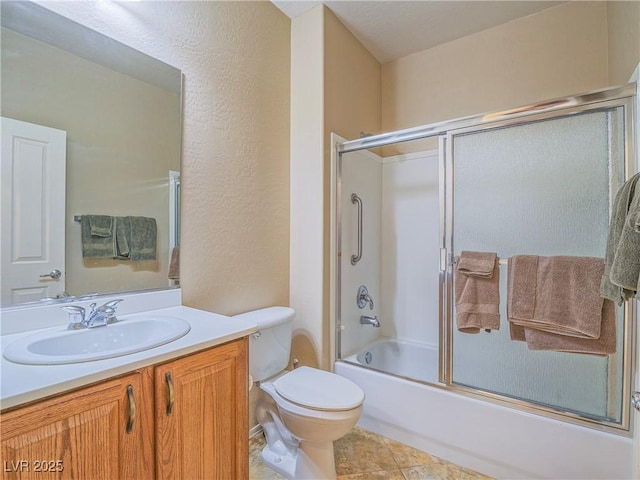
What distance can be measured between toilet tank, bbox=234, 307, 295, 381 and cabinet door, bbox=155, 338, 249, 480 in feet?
1.39

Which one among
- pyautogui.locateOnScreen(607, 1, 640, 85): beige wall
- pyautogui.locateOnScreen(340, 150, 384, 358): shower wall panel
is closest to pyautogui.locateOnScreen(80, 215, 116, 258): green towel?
pyautogui.locateOnScreen(340, 150, 384, 358): shower wall panel

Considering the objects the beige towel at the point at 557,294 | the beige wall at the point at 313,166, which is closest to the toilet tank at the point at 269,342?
the beige wall at the point at 313,166

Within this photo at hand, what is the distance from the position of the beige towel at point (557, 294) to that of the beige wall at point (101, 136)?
1669 mm

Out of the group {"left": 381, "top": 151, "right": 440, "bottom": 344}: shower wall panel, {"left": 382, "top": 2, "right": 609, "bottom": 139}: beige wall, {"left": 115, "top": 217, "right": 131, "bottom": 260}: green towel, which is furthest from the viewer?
{"left": 381, "top": 151, "right": 440, "bottom": 344}: shower wall panel

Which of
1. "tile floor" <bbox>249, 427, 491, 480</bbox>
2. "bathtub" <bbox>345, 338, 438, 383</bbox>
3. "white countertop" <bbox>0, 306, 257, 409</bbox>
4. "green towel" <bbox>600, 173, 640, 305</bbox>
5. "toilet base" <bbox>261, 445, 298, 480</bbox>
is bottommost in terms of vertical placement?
"tile floor" <bbox>249, 427, 491, 480</bbox>

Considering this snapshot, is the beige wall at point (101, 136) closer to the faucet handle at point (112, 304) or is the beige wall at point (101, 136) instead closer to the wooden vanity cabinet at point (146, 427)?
the faucet handle at point (112, 304)

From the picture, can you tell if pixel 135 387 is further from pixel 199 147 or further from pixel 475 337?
pixel 475 337

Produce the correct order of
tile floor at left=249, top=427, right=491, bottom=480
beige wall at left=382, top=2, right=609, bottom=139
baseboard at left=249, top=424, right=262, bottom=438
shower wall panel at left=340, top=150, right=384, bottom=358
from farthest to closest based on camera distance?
shower wall panel at left=340, top=150, right=384, bottom=358 < beige wall at left=382, top=2, right=609, bottom=139 < baseboard at left=249, top=424, right=262, bottom=438 < tile floor at left=249, top=427, right=491, bottom=480

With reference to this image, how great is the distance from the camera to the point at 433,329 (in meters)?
2.42

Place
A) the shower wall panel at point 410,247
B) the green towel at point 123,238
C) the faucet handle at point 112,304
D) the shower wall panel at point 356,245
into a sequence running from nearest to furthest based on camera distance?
1. the faucet handle at point 112,304
2. the green towel at point 123,238
3. the shower wall panel at point 356,245
4. the shower wall panel at point 410,247

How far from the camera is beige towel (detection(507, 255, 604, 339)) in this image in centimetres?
132

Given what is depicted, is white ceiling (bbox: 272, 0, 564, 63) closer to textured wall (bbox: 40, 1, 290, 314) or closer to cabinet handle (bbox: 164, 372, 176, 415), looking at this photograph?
textured wall (bbox: 40, 1, 290, 314)

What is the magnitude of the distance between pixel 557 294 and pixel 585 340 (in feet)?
0.71

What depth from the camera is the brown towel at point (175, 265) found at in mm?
1445
